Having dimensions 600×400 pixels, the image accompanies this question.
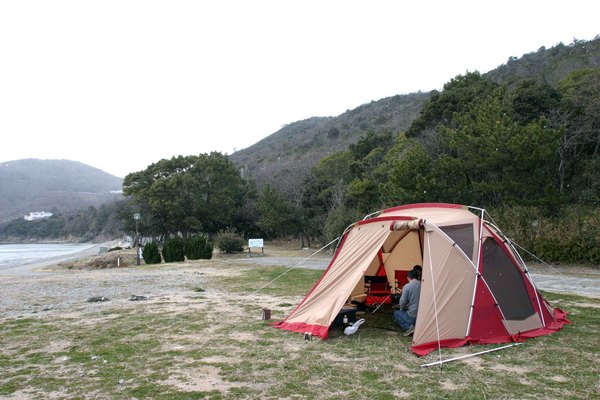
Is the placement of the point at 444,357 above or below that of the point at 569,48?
below

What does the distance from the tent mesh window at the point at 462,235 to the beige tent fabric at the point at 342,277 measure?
3.01 feet

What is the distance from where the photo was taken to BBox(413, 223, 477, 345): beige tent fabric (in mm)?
6191

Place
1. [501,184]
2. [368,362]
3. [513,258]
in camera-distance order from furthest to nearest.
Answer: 1. [501,184]
2. [513,258]
3. [368,362]

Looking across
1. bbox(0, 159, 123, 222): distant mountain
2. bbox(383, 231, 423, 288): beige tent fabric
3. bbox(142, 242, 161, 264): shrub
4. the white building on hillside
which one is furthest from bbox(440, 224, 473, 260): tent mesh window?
bbox(0, 159, 123, 222): distant mountain

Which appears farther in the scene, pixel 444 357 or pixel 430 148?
pixel 430 148

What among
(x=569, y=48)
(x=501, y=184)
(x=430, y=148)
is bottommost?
(x=501, y=184)

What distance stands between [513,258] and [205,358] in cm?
478

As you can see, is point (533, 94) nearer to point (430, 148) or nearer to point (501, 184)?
point (430, 148)

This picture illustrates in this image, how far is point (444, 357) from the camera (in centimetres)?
566

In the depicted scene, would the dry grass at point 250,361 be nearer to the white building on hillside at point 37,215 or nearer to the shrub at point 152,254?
the shrub at point 152,254

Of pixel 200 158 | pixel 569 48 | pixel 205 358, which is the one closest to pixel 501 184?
pixel 205 358

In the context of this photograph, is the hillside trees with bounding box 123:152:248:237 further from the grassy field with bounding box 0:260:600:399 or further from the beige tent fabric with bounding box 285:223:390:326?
the beige tent fabric with bounding box 285:223:390:326

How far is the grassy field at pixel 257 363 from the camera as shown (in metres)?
4.66

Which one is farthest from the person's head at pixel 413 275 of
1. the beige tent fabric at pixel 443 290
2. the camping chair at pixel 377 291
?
the camping chair at pixel 377 291
